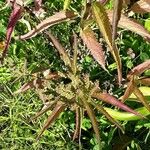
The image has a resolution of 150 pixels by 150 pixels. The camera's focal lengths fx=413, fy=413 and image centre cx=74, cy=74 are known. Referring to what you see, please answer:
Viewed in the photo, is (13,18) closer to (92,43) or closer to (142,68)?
(92,43)

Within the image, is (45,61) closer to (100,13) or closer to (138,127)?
(138,127)

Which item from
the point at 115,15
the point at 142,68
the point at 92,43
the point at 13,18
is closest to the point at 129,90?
the point at 142,68

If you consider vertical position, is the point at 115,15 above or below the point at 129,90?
above

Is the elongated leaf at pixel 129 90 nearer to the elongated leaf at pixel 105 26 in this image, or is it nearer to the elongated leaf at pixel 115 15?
the elongated leaf at pixel 105 26

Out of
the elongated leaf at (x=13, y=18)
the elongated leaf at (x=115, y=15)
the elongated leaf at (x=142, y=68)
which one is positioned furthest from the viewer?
the elongated leaf at (x=142, y=68)

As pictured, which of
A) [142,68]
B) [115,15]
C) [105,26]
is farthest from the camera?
[142,68]

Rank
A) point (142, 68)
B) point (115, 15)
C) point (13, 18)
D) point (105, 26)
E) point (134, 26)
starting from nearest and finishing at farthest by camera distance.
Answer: point (115, 15)
point (105, 26)
point (134, 26)
point (13, 18)
point (142, 68)

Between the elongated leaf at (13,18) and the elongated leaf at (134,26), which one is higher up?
the elongated leaf at (13,18)

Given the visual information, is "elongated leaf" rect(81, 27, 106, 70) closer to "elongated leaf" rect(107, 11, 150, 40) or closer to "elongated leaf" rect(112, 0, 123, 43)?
"elongated leaf" rect(107, 11, 150, 40)

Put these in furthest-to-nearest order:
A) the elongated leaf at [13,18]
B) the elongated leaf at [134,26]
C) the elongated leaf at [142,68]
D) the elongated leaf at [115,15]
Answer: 1. the elongated leaf at [142,68]
2. the elongated leaf at [13,18]
3. the elongated leaf at [134,26]
4. the elongated leaf at [115,15]

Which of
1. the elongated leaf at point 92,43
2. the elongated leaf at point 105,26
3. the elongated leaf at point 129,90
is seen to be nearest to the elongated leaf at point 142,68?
the elongated leaf at point 129,90

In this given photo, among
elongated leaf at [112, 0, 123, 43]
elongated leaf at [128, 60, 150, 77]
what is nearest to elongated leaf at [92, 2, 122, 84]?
elongated leaf at [112, 0, 123, 43]

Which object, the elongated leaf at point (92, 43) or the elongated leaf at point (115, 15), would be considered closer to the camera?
the elongated leaf at point (115, 15)
